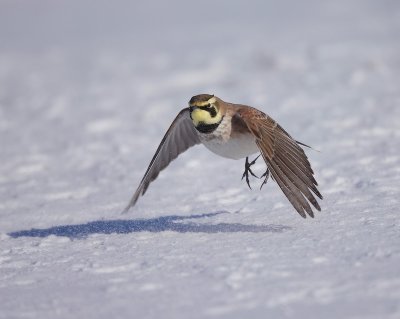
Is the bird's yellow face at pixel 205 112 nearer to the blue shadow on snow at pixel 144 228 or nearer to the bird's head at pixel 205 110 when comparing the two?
the bird's head at pixel 205 110

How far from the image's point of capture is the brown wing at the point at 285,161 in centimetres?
485

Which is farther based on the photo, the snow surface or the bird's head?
the bird's head

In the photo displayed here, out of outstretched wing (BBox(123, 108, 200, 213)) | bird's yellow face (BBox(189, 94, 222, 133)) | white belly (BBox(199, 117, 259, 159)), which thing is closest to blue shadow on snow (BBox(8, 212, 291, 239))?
outstretched wing (BBox(123, 108, 200, 213))

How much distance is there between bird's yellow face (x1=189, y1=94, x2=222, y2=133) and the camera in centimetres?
528

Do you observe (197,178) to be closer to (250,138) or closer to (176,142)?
(176,142)

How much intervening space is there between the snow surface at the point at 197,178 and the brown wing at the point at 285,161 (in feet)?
0.94

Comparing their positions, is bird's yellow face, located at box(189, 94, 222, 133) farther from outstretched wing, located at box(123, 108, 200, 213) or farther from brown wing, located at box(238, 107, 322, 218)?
outstretched wing, located at box(123, 108, 200, 213)

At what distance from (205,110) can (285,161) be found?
685 millimetres

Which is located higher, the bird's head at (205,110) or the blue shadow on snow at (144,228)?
the bird's head at (205,110)

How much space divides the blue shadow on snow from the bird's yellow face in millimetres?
736

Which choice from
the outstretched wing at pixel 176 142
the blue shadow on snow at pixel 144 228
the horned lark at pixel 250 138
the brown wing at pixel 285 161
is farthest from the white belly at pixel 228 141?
the outstretched wing at pixel 176 142

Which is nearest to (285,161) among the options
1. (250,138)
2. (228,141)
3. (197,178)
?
(250,138)

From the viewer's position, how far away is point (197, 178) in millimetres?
7496

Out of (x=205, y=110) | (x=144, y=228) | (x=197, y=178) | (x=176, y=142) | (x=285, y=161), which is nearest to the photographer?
(x=285, y=161)
